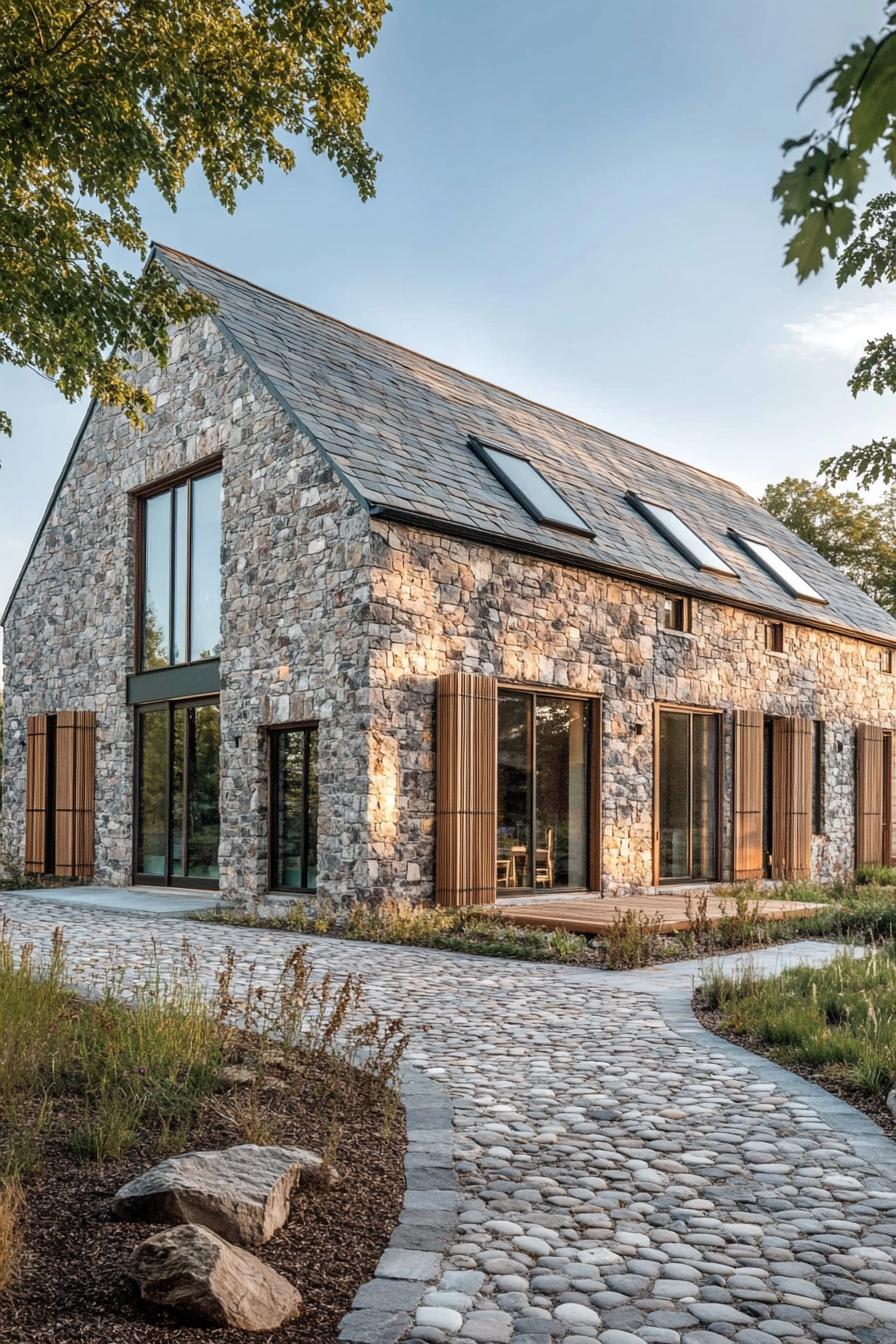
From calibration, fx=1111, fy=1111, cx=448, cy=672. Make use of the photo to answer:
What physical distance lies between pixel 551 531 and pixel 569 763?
2640 mm

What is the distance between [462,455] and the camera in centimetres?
1309

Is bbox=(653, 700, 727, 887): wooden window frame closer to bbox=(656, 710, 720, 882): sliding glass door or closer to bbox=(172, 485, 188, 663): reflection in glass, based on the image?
bbox=(656, 710, 720, 882): sliding glass door

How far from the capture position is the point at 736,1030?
6.22 metres

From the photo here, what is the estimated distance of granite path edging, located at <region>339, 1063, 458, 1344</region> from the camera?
107 inches

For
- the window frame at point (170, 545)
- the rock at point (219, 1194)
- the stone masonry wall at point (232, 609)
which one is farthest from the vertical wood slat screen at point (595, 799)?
the rock at point (219, 1194)

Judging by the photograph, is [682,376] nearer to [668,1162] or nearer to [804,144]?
[668,1162]

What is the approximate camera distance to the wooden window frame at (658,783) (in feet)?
44.4

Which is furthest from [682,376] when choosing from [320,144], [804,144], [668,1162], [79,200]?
[804,144]

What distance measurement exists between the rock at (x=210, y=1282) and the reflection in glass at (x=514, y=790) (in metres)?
8.94

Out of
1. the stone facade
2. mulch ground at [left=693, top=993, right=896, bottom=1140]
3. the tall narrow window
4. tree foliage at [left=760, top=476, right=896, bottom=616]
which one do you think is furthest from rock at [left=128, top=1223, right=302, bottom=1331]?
tree foliage at [left=760, top=476, right=896, bottom=616]

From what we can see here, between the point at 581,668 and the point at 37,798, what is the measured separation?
7829 millimetres

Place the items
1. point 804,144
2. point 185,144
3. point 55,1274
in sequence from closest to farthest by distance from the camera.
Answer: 1. point 804,144
2. point 55,1274
3. point 185,144

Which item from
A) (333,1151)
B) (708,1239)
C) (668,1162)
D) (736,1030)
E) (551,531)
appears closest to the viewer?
(708,1239)

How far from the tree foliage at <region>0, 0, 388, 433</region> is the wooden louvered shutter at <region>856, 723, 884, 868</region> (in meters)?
13.1
